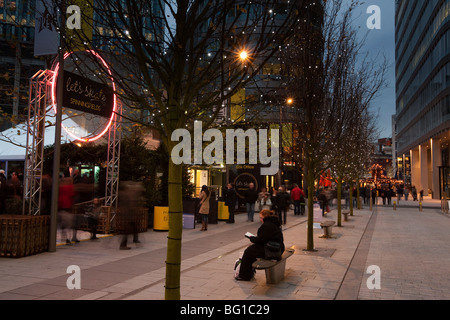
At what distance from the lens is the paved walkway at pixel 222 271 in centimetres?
638

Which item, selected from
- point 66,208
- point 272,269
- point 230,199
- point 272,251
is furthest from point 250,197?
point 272,269

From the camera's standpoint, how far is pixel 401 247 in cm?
1188

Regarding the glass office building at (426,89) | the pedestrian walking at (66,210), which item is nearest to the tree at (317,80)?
the pedestrian walking at (66,210)

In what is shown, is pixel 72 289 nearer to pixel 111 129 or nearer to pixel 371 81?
pixel 111 129

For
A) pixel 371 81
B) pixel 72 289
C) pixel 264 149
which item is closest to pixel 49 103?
pixel 72 289

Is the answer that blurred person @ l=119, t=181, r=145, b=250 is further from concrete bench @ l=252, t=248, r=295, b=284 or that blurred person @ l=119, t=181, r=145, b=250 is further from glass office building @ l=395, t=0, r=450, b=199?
glass office building @ l=395, t=0, r=450, b=199

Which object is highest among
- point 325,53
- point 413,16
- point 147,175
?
point 413,16

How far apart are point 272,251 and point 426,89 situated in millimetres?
50969

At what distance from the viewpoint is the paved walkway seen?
638cm

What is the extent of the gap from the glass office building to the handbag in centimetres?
4008

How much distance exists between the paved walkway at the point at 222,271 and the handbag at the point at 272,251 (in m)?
0.48

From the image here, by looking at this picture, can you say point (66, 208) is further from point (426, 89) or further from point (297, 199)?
point (426, 89)
